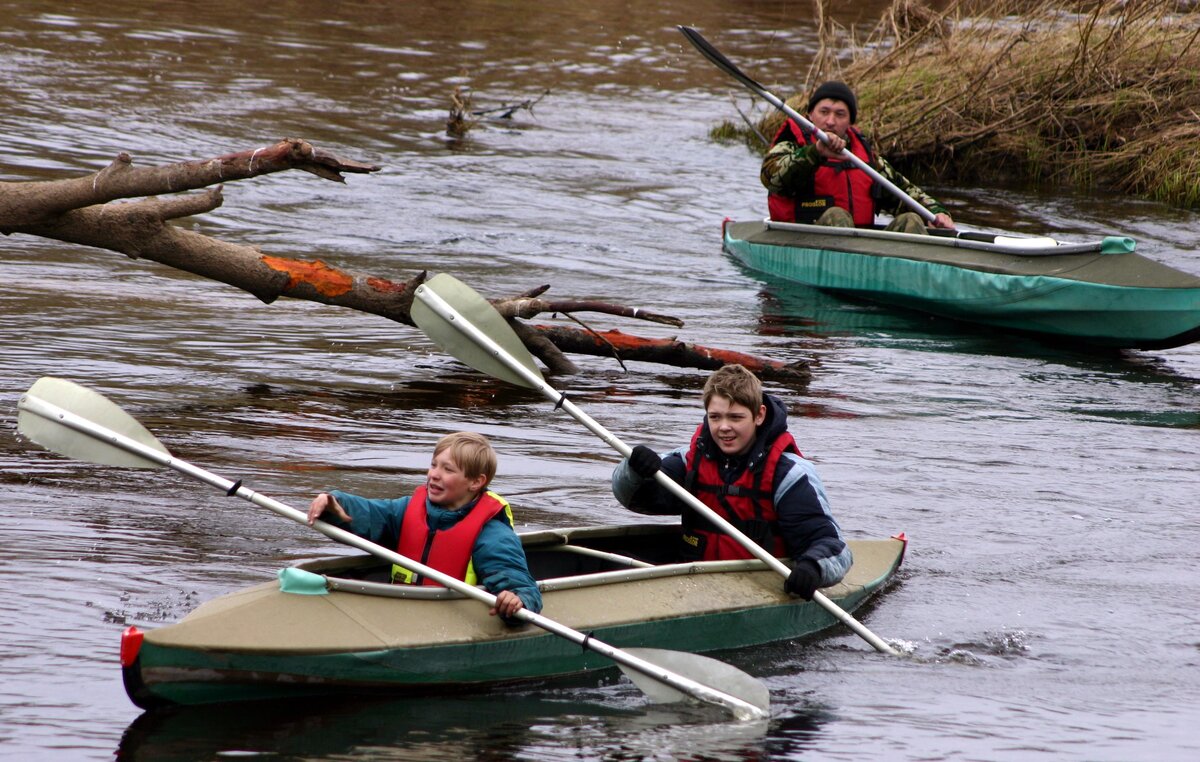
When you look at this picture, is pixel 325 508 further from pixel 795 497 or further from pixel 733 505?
pixel 795 497

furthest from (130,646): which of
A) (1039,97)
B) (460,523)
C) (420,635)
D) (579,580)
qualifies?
(1039,97)

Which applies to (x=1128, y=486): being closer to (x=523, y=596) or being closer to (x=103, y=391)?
(x=523, y=596)

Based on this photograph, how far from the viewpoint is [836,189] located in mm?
11734

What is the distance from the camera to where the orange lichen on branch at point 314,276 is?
792 cm

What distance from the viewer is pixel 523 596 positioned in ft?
15.4

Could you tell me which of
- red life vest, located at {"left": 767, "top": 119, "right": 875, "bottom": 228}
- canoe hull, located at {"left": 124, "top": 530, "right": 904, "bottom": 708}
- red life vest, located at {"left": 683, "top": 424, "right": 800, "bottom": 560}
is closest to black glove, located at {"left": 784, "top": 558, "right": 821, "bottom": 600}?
canoe hull, located at {"left": 124, "top": 530, "right": 904, "bottom": 708}

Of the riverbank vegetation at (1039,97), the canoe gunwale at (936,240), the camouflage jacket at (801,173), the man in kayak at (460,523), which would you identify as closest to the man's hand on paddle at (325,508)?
the man in kayak at (460,523)

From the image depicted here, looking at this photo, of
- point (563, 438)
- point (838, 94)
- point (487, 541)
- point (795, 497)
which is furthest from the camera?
point (838, 94)

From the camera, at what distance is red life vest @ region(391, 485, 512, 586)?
4762 millimetres

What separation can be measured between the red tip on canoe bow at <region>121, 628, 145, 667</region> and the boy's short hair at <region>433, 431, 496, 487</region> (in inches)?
42.1

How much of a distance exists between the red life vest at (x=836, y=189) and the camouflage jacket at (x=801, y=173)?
6 centimetres

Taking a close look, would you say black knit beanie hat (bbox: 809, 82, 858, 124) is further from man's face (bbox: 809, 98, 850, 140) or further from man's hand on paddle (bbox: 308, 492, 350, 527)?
man's hand on paddle (bbox: 308, 492, 350, 527)

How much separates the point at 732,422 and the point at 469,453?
3.55 feet

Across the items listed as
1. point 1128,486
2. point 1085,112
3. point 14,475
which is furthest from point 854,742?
point 1085,112
